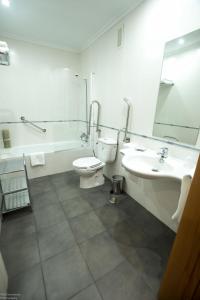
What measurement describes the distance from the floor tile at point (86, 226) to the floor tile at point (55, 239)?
0.06 meters

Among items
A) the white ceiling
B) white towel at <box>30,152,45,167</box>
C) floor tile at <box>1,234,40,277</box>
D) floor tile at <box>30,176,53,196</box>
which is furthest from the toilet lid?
the white ceiling

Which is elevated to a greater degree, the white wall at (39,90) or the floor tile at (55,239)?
the white wall at (39,90)

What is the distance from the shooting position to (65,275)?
1.12 m

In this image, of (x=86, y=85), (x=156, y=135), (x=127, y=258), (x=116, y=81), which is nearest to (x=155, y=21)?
(x=116, y=81)

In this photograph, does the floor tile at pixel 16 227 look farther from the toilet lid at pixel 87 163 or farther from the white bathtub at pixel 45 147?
the white bathtub at pixel 45 147

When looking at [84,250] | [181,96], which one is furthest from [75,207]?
[181,96]

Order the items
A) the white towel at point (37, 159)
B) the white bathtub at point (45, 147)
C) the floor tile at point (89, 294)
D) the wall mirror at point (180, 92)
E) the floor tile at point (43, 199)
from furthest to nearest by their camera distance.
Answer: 1. the white bathtub at point (45, 147)
2. the white towel at point (37, 159)
3. the floor tile at point (43, 199)
4. the wall mirror at point (180, 92)
5. the floor tile at point (89, 294)

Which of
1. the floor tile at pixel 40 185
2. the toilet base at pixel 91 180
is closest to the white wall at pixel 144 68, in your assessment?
the toilet base at pixel 91 180

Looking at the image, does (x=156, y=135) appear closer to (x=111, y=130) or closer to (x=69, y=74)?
(x=111, y=130)

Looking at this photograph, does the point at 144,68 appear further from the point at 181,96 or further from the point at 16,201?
the point at 16,201

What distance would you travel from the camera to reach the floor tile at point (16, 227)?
1436 millimetres

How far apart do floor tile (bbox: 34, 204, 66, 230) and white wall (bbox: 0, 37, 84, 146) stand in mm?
1754

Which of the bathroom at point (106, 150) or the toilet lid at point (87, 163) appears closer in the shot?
the bathroom at point (106, 150)

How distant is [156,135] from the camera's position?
1.63m
